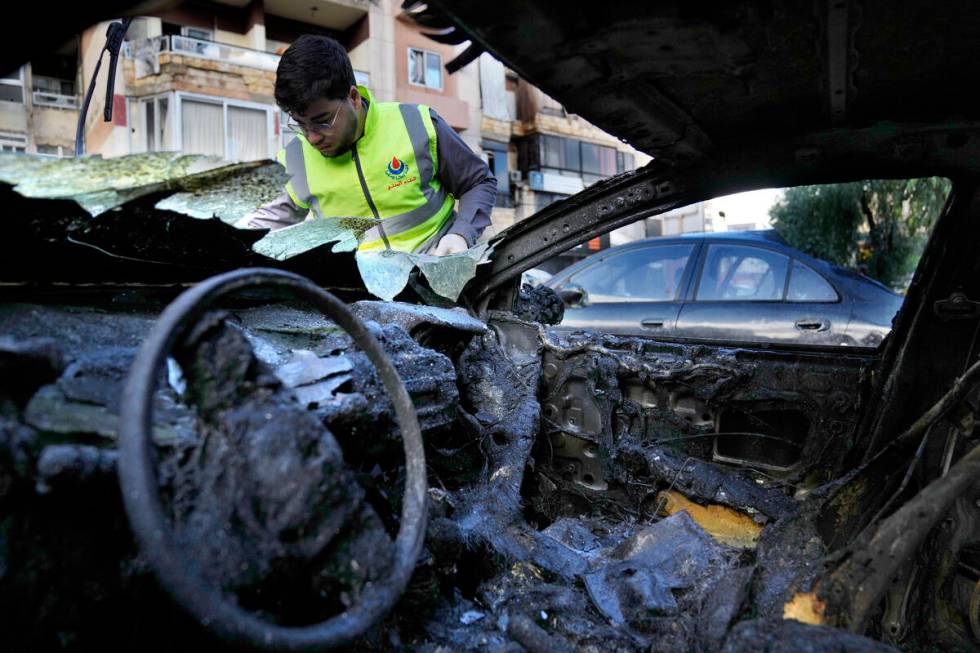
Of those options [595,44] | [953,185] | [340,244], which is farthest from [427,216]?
[953,185]

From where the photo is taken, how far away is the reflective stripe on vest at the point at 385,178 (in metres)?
3.05

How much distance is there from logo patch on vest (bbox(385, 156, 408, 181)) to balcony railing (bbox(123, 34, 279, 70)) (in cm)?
1642

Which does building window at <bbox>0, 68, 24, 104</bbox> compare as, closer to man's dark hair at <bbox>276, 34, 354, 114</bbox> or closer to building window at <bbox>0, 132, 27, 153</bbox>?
building window at <bbox>0, 132, 27, 153</bbox>

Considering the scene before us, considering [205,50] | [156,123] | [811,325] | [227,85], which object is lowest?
[811,325]

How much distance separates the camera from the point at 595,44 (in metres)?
1.49

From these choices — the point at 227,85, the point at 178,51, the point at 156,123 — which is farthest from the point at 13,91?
the point at 227,85

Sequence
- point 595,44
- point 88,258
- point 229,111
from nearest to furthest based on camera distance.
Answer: point 595,44
point 88,258
point 229,111

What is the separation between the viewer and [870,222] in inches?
537

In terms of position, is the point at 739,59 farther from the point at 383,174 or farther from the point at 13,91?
the point at 13,91

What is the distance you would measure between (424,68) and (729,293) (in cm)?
1797

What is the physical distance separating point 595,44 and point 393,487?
1.22 m

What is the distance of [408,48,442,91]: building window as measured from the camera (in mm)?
21312

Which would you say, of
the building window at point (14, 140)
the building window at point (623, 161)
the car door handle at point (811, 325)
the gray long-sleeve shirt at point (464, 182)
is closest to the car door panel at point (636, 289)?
the car door handle at point (811, 325)

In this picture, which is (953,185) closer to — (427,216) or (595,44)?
(595,44)
